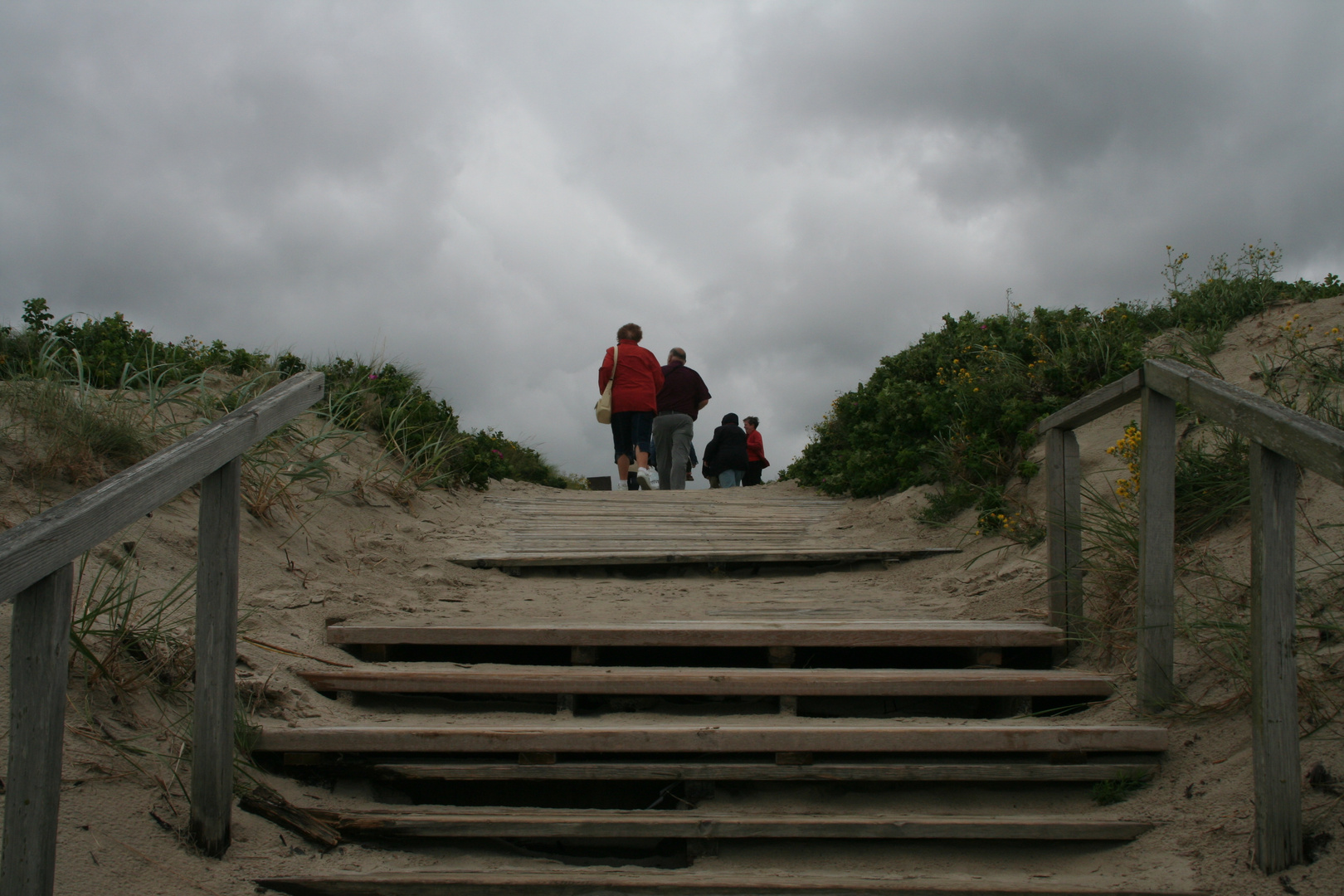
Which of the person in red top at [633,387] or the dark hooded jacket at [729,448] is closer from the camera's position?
the person in red top at [633,387]

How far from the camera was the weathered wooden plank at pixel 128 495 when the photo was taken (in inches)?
68.4

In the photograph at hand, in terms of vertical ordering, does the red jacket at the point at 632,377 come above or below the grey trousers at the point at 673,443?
above

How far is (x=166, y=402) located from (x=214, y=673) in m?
3.75

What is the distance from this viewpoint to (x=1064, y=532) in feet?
12.7

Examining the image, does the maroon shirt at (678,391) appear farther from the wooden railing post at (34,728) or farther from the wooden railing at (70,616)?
the wooden railing post at (34,728)

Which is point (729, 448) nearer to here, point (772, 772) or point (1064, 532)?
point (1064, 532)

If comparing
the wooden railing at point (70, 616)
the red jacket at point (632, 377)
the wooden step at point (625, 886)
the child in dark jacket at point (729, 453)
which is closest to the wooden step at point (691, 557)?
the wooden railing at point (70, 616)

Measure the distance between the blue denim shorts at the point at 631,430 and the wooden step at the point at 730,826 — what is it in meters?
7.70

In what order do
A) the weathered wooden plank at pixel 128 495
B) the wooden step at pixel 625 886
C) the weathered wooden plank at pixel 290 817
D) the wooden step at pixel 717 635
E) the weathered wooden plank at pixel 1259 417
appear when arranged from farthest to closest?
the wooden step at pixel 717 635 < the weathered wooden plank at pixel 290 817 < the wooden step at pixel 625 886 < the weathered wooden plank at pixel 1259 417 < the weathered wooden plank at pixel 128 495

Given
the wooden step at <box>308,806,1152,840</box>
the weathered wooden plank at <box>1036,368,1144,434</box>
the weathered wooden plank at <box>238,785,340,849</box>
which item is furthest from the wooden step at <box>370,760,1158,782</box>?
the weathered wooden plank at <box>1036,368,1144,434</box>

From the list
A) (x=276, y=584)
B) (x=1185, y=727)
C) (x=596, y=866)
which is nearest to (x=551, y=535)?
(x=276, y=584)

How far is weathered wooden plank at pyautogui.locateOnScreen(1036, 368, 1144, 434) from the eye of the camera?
3.33 metres

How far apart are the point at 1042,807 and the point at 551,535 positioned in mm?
4438

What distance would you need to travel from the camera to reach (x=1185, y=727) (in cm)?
303
